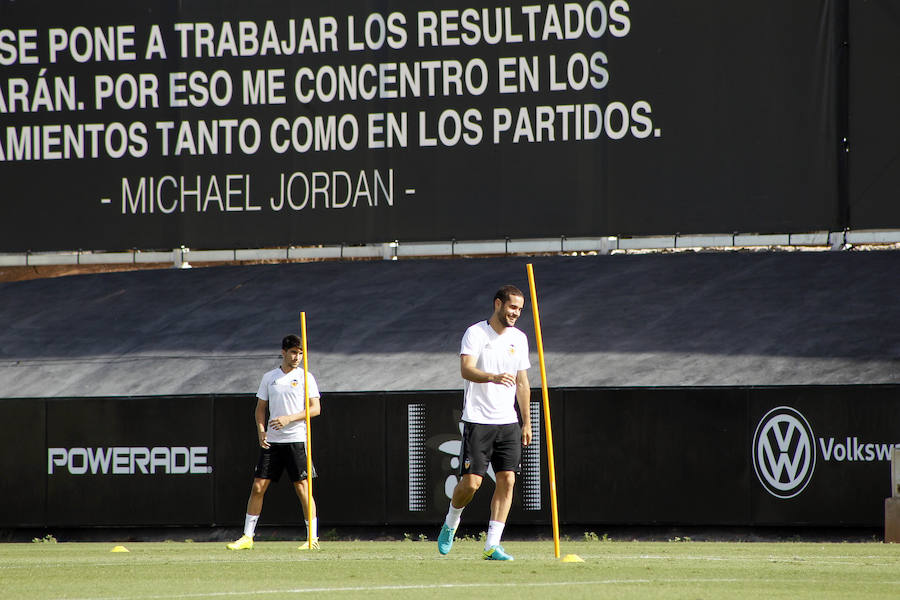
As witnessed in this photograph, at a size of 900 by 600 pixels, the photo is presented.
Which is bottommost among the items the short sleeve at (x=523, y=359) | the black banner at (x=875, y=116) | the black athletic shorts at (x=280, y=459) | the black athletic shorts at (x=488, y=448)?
the black athletic shorts at (x=280, y=459)

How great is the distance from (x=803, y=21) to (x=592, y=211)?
3690mm

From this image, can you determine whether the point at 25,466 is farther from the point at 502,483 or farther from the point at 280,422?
the point at 502,483

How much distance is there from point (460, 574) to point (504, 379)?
1.63 metres

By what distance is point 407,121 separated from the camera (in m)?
20.4

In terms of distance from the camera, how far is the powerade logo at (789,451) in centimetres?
1473

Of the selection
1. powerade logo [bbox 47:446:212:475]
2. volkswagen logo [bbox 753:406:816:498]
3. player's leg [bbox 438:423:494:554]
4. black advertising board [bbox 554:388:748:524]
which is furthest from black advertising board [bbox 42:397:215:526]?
player's leg [bbox 438:423:494:554]

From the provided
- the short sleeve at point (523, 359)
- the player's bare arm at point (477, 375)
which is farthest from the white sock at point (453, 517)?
the short sleeve at point (523, 359)

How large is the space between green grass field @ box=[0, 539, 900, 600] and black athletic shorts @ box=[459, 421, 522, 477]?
0.66 metres

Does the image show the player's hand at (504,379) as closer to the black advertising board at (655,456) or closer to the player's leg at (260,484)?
the player's leg at (260,484)

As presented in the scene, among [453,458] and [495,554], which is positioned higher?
[453,458]

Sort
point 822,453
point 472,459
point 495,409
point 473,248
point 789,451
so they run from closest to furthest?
point 472,459 < point 495,409 < point 822,453 < point 789,451 < point 473,248

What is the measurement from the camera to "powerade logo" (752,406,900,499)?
14.7 metres

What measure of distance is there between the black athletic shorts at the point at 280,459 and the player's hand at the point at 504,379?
3.34m

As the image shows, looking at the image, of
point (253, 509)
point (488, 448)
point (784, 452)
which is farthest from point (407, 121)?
point (488, 448)
